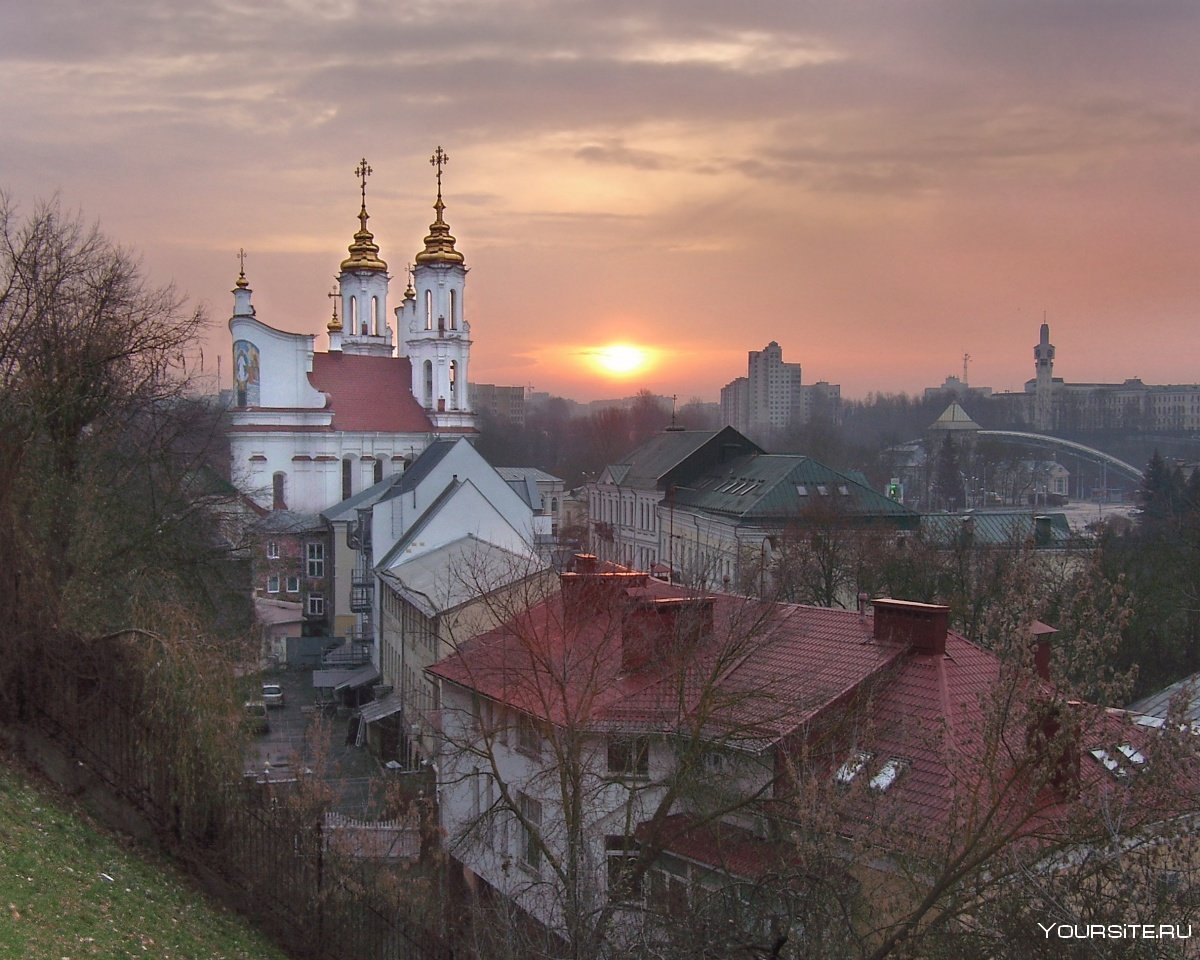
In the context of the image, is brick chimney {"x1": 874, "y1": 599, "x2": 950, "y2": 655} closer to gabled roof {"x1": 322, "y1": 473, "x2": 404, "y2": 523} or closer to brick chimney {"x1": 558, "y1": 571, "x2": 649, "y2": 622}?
brick chimney {"x1": 558, "y1": 571, "x2": 649, "y2": 622}

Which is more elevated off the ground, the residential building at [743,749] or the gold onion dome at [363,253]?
the gold onion dome at [363,253]

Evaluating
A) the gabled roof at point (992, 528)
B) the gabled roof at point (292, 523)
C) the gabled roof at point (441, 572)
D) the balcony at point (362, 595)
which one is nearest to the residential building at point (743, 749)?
the gabled roof at point (441, 572)

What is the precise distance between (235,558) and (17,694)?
1684 cm

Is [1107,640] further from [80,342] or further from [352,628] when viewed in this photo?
[352,628]

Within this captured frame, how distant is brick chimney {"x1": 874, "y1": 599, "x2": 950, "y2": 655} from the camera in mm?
14883

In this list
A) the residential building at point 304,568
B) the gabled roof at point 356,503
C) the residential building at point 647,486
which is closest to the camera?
the gabled roof at point 356,503

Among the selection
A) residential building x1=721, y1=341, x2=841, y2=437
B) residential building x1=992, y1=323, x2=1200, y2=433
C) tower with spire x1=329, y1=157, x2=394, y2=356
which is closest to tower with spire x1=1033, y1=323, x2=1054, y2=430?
residential building x1=992, y1=323, x2=1200, y2=433

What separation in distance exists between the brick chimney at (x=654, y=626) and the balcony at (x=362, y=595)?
2412 cm

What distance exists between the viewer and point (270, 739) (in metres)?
31.5

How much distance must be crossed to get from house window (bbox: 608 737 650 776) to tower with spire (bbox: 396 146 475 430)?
52583 millimetres

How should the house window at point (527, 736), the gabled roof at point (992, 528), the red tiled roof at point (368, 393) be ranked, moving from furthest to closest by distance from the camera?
the red tiled roof at point (368, 393), the gabled roof at point (992, 528), the house window at point (527, 736)

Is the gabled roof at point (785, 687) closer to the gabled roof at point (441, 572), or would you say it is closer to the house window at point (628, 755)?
the house window at point (628, 755)

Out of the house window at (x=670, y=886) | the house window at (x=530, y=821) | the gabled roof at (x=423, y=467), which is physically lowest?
the house window at (x=530, y=821)

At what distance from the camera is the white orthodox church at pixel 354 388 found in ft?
204
